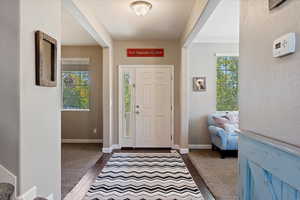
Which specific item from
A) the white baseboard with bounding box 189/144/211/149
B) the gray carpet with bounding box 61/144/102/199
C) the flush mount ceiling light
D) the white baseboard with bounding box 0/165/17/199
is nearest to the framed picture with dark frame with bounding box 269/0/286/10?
the white baseboard with bounding box 0/165/17/199

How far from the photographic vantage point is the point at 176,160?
4.63m

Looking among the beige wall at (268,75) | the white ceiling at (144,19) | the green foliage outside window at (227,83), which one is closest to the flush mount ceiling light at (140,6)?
the white ceiling at (144,19)

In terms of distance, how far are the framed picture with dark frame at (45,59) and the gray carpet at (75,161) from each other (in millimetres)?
1639

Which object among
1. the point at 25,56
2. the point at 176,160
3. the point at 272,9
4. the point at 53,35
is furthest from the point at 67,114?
the point at 272,9

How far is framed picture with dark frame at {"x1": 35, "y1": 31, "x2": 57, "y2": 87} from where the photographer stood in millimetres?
1815

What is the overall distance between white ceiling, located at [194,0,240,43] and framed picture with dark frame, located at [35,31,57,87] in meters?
2.49

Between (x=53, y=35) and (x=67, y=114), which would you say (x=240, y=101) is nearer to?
(x=53, y=35)

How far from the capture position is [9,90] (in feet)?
5.12

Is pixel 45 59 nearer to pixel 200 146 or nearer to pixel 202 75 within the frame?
pixel 202 75

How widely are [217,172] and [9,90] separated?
3.31 meters

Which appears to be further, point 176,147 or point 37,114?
point 176,147

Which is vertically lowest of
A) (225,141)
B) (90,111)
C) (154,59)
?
(225,141)

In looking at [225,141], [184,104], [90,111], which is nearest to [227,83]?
[184,104]

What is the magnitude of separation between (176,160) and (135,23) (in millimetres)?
2755
